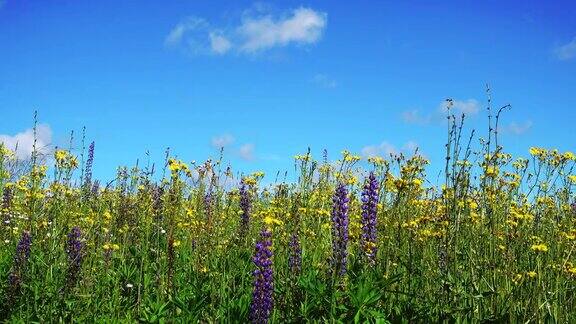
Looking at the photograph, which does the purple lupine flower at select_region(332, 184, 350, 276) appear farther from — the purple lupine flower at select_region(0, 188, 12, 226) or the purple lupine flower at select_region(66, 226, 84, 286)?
the purple lupine flower at select_region(0, 188, 12, 226)

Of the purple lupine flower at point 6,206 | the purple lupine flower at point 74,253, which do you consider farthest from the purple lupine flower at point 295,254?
the purple lupine flower at point 6,206

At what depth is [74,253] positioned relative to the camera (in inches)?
163

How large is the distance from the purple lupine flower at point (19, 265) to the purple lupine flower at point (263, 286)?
83.2 inches

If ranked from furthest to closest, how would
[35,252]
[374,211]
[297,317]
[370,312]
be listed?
[35,252], [374,211], [297,317], [370,312]

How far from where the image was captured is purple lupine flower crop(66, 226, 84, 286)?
404 centimetres

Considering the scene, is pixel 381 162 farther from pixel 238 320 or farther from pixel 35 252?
pixel 35 252

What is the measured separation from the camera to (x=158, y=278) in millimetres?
4449

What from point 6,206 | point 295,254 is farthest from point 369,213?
point 6,206

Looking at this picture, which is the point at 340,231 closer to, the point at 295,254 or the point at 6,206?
the point at 295,254

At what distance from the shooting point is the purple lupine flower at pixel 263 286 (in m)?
3.28

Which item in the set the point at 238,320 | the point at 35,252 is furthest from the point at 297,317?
the point at 35,252

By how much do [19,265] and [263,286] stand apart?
230 centimetres

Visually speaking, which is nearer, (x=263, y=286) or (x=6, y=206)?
(x=263, y=286)

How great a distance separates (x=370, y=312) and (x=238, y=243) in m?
2.78
